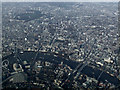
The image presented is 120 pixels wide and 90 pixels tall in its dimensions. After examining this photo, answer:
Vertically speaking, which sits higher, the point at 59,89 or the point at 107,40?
the point at 107,40

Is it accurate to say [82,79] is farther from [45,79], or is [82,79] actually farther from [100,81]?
[45,79]

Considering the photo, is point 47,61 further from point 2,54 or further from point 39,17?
point 39,17

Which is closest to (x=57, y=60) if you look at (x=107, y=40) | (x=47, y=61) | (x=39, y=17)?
(x=47, y=61)

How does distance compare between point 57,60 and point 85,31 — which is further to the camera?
point 85,31

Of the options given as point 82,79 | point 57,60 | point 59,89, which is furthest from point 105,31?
point 59,89

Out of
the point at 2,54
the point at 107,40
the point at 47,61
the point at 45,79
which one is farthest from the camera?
the point at 107,40

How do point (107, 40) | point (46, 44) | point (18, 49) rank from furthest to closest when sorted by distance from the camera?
1. point (107, 40)
2. point (46, 44)
3. point (18, 49)
